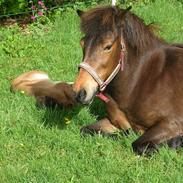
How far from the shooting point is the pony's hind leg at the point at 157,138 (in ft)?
14.9

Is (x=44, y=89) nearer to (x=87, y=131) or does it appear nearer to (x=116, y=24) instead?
(x=87, y=131)

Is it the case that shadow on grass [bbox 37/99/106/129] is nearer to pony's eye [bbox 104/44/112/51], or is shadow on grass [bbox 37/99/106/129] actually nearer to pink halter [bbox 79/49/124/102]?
pink halter [bbox 79/49/124/102]

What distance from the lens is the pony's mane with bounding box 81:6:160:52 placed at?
4359mm

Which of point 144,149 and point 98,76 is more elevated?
point 98,76

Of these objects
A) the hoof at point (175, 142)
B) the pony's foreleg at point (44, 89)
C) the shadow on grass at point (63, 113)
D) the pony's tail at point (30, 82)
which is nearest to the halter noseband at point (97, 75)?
the hoof at point (175, 142)

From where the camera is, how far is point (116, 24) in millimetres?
4430

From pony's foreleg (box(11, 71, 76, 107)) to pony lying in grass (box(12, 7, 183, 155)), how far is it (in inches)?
30.2

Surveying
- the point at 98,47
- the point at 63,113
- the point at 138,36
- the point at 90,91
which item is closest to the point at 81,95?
the point at 90,91

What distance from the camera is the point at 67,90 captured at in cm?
584

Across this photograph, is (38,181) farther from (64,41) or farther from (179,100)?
(64,41)

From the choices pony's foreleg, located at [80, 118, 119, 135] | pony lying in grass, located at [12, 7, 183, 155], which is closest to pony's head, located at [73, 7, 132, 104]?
pony lying in grass, located at [12, 7, 183, 155]

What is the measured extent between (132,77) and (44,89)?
66.1 inches

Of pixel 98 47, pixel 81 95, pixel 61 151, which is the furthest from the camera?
pixel 61 151

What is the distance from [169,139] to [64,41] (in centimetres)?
378
